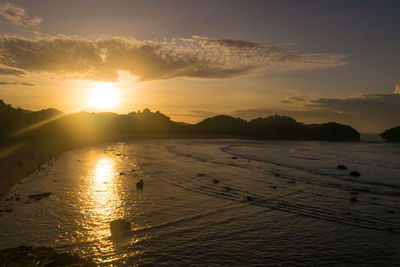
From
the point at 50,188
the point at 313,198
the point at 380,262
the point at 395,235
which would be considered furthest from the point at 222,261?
the point at 50,188

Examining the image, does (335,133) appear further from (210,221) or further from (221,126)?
(210,221)

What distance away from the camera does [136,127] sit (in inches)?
4493

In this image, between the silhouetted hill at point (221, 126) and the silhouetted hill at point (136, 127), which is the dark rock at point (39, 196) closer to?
the silhouetted hill at point (136, 127)

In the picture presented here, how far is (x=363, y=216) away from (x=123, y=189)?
1484 cm

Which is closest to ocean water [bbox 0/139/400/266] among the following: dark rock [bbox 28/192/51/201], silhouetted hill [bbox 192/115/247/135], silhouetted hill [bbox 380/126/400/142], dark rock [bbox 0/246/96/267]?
dark rock [bbox 28/192/51/201]

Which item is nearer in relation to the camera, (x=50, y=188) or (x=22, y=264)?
(x=22, y=264)

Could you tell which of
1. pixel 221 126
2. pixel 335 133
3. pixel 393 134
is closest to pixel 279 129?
pixel 335 133

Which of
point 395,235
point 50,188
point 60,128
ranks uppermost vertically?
point 60,128

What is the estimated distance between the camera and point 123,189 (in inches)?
691

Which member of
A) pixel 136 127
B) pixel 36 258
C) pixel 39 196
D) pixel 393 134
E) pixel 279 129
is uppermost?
pixel 136 127

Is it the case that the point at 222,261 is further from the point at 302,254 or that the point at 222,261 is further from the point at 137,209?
the point at 137,209

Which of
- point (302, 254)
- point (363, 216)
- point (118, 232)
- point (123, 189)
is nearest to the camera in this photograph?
point (302, 254)

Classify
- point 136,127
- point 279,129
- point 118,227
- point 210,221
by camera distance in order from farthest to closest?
point 279,129
point 136,127
point 210,221
point 118,227

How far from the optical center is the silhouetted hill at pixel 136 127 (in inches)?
2586
